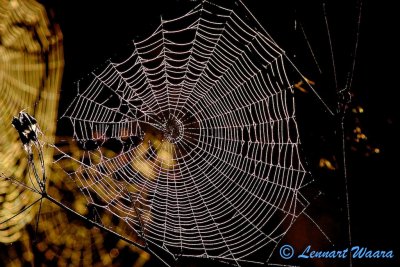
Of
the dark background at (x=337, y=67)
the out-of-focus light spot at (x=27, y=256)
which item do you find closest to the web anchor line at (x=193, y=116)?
the dark background at (x=337, y=67)

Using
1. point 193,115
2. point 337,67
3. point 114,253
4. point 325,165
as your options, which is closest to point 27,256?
point 114,253

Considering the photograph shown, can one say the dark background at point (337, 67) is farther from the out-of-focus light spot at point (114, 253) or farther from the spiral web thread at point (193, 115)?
the out-of-focus light spot at point (114, 253)

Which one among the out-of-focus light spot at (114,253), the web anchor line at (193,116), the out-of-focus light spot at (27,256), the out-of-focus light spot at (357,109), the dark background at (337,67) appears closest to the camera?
the web anchor line at (193,116)

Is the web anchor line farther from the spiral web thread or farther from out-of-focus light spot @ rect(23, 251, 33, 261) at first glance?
out-of-focus light spot @ rect(23, 251, 33, 261)

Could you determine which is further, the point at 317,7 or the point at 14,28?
the point at 317,7

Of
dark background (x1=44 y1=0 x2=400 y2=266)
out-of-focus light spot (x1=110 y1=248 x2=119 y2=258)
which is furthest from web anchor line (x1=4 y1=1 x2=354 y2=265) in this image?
out-of-focus light spot (x1=110 y1=248 x2=119 y2=258)

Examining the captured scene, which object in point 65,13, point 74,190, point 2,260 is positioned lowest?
point 2,260

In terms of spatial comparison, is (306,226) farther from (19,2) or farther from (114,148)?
(19,2)

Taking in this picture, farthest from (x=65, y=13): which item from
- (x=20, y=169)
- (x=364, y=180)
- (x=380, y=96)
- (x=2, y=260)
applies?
(x=364, y=180)
